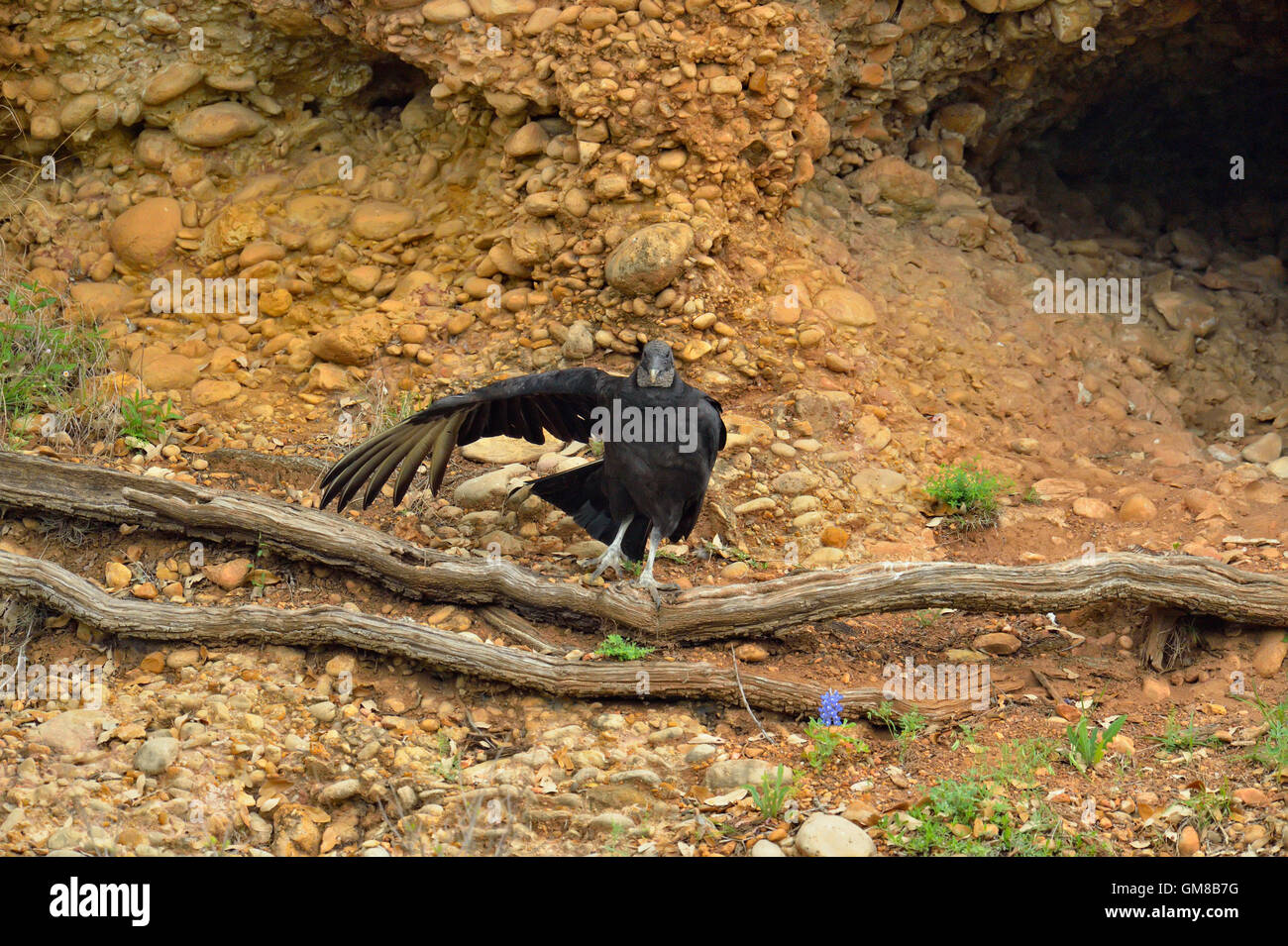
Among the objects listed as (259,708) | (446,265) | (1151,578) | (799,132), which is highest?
(799,132)

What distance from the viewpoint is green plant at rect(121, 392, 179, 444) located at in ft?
19.7

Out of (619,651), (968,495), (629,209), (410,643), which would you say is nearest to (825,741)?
(619,651)

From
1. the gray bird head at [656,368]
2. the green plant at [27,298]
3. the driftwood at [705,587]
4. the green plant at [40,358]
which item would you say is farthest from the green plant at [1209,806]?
the green plant at [27,298]

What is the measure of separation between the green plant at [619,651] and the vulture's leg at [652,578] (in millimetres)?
228

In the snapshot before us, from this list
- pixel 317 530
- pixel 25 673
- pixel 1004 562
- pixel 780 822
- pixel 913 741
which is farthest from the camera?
pixel 1004 562

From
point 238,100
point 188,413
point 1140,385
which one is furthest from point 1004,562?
point 238,100

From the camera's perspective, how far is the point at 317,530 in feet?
16.7

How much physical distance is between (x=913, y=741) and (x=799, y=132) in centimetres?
364

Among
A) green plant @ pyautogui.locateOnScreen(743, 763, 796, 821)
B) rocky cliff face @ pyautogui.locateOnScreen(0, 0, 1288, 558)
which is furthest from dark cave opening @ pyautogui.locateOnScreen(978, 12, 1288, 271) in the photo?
green plant @ pyautogui.locateOnScreen(743, 763, 796, 821)

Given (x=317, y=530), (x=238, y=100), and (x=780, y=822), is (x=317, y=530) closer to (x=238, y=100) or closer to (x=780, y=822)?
(x=780, y=822)

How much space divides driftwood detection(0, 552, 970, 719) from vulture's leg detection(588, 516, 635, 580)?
0.73m

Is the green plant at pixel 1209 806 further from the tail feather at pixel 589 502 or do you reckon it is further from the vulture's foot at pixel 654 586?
the tail feather at pixel 589 502

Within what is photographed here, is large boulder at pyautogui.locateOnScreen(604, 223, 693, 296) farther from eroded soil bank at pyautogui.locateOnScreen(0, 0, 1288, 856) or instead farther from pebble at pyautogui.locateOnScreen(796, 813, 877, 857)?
pebble at pyautogui.locateOnScreen(796, 813, 877, 857)

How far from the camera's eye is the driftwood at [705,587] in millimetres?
4730
